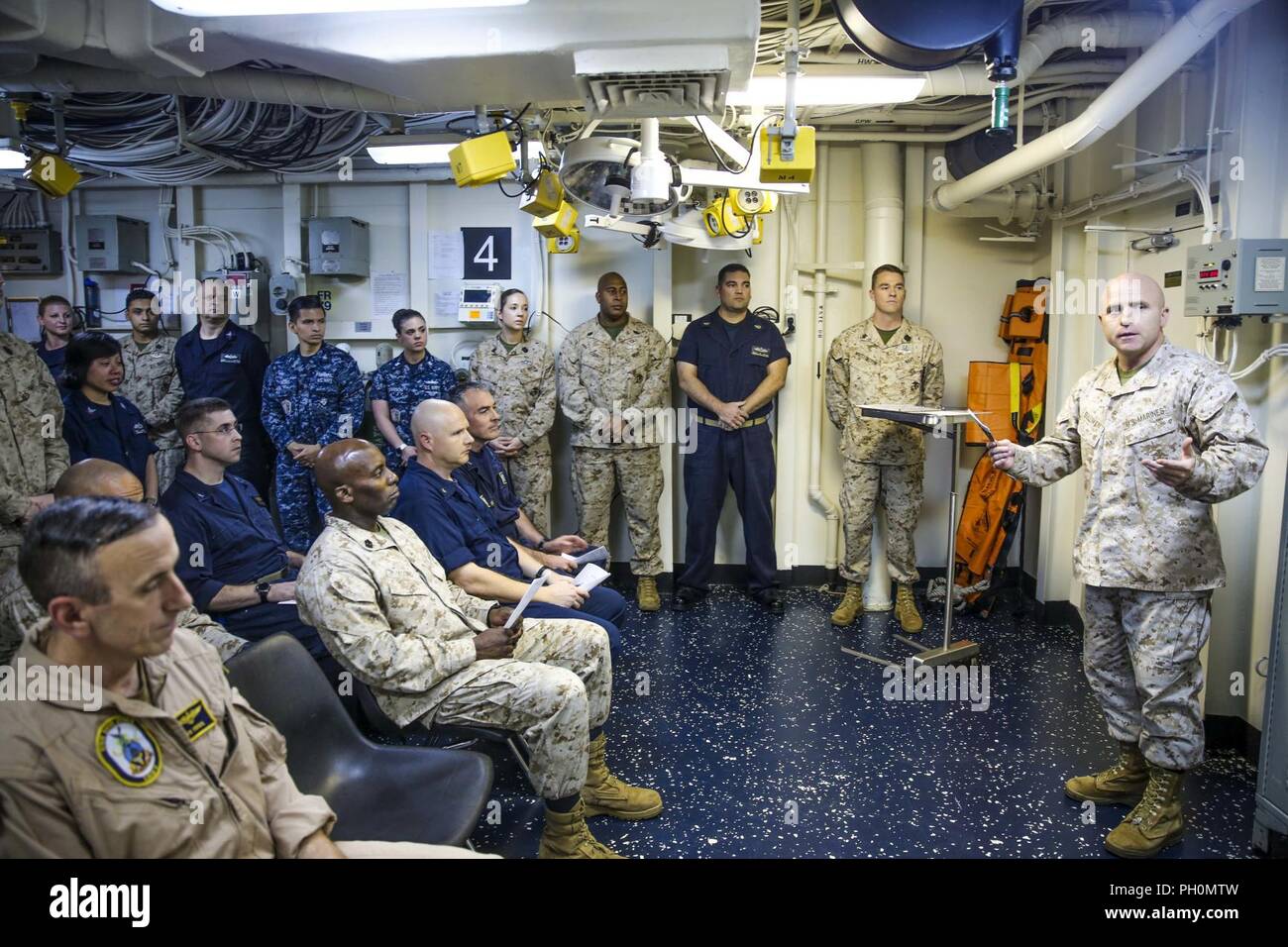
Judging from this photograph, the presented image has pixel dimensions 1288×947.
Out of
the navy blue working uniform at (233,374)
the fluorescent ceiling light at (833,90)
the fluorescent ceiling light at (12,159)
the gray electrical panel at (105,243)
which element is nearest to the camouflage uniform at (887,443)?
the fluorescent ceiling light at (833,90)

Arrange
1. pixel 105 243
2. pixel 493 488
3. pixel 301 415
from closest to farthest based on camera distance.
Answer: pixel 493 488 → pixel 301 415 → pixel 105 243

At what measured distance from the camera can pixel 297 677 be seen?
2100 millimetres

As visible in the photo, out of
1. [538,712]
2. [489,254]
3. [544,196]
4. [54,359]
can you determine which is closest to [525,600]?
[538,712]

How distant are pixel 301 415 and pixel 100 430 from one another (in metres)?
1.12

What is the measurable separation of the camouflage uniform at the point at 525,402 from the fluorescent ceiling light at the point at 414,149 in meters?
1.05

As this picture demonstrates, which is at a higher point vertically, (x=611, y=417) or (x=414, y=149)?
(x=414, y=149)

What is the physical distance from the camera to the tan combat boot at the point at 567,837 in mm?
2348

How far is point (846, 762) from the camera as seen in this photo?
307 cm

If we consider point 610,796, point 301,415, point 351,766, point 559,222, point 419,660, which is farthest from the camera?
point 301,415

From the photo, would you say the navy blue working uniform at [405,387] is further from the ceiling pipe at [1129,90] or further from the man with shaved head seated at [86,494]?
the ceiling pipe at [1129,90]

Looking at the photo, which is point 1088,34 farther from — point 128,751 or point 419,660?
point 128,751

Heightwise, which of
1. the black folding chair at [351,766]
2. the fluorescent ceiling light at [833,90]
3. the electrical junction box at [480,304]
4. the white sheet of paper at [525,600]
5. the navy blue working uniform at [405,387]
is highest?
the fluorescent ceiling light at [833,90]

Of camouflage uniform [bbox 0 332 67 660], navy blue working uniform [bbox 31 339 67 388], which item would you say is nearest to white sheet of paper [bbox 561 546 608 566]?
camouflage uniform [bbox 0 332 67 660]

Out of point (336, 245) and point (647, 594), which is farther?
point (336, 245)
